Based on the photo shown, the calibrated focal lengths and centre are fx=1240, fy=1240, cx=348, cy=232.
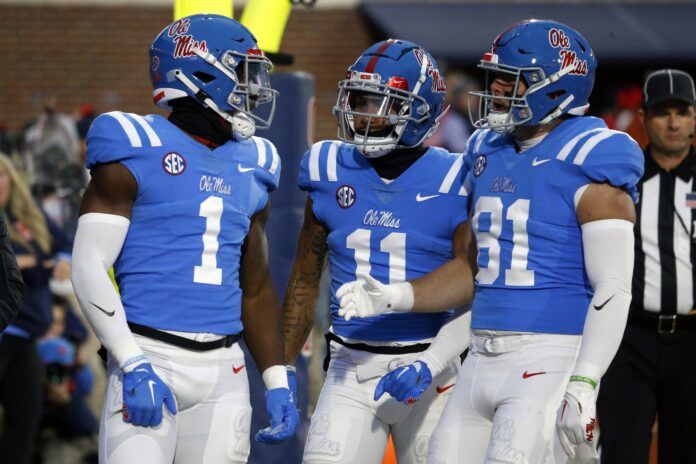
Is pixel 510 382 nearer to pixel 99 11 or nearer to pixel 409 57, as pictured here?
pixel 409 57

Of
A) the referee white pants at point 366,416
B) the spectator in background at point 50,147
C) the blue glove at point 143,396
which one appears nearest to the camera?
the blue glove at point 143,396

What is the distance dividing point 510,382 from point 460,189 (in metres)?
0.80

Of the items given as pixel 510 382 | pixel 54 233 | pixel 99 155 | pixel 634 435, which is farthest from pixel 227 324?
pixel 54 233

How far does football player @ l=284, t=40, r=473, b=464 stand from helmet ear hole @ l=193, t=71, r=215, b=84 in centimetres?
52

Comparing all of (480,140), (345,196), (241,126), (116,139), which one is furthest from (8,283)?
(480,140)

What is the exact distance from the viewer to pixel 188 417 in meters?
3.70

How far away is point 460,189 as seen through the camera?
4.26 m

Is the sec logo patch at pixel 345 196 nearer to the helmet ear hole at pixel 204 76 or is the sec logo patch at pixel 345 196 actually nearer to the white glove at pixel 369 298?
the white glove at pixel 369 298

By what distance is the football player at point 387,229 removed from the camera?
4.14 m

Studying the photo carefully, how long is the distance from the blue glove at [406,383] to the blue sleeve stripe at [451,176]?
24.9 inches

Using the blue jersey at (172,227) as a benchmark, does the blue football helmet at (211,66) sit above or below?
above

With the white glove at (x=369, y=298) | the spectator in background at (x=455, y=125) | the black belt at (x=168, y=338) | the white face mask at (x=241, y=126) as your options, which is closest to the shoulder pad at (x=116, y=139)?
the white face mask at (x=241, y=126)

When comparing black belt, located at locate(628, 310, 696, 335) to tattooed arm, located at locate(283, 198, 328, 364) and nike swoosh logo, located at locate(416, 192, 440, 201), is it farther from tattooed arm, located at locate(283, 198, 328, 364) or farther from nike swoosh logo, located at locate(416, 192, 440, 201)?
tattooed arm, located at locate(283, 198, 328, 364)

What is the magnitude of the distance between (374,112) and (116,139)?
98cm
